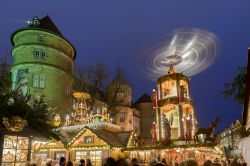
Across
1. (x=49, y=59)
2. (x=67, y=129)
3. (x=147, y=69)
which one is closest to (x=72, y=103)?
(x=49, y=59)

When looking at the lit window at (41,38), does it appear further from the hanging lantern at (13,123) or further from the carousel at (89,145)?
the hanging lantern at (13,123)

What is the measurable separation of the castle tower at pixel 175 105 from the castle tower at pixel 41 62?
616 inches

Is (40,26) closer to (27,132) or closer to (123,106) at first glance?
(123,106)

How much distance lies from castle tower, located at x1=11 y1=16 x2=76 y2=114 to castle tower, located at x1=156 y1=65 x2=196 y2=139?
15.7 metres

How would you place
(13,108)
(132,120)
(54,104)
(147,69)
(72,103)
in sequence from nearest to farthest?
(13,108), (147,69), (54,104), (72,103), (132,120)

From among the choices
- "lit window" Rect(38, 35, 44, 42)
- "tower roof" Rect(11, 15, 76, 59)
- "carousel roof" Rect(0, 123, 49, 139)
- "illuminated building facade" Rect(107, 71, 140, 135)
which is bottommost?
"carousel roof" Rect(0, 123, 49, 139)

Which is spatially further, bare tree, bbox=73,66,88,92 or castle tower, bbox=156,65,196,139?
bare tree, bbox=73,66,88,92

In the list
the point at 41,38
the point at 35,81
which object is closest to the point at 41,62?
the point at 35,81

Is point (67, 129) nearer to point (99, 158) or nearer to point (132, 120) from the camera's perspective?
point (99, 158)

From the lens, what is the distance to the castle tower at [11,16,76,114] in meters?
36.3

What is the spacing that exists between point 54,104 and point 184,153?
822 inches

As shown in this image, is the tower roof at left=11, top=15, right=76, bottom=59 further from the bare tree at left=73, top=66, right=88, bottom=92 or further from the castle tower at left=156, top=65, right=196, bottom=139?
the castle tower at left=156, top=65, right=196, bottom=139

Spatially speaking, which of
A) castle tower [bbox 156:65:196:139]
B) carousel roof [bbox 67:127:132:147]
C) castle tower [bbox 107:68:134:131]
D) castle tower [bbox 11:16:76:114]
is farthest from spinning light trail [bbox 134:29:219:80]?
castle tower [bbox 107:68:134:131]

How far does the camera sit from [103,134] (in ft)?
82.5
